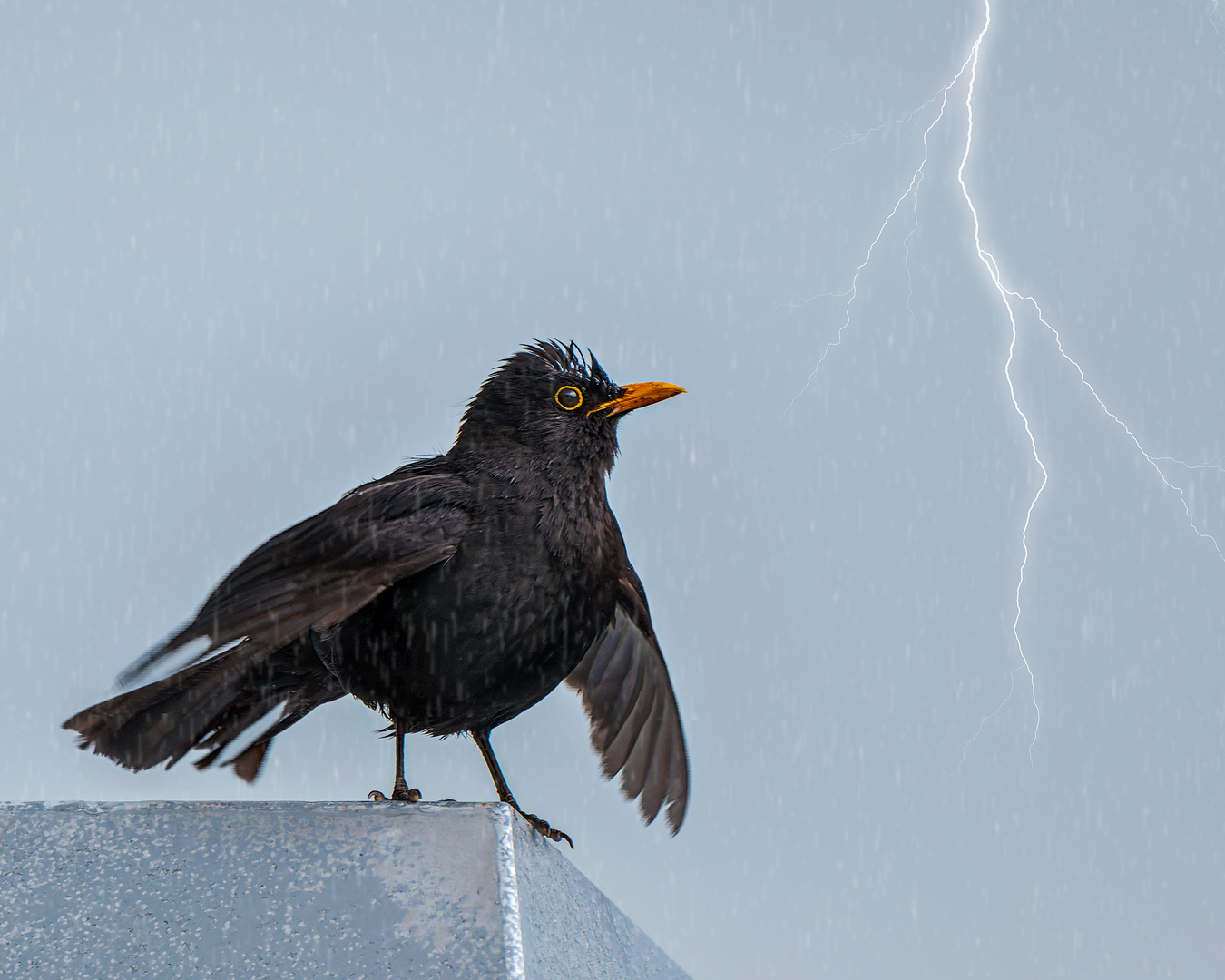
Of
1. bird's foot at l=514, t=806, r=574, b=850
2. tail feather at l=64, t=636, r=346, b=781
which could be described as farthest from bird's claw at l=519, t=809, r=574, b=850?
tail feather at l=64, t=636, r=346, b=781

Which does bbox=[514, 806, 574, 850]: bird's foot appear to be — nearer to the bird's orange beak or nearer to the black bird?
the black bird

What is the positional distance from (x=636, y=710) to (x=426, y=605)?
3.09 ft

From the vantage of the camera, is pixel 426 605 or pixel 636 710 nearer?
pixel 426 605

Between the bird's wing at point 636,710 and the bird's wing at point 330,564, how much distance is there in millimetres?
701

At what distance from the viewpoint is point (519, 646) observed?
105 inches

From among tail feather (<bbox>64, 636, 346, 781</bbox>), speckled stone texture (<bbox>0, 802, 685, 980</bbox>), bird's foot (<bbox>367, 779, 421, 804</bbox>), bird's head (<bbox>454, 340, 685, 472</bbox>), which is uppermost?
bird's head (<bbox>454, 340, 685, 472</bbox>)

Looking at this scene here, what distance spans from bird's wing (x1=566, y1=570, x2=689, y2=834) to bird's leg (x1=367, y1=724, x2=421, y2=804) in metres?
0.63

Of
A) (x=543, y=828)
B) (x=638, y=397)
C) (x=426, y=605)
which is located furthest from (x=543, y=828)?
(x=638, y=397)

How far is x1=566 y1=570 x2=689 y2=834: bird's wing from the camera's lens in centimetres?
335

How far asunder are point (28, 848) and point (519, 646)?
1001 mm

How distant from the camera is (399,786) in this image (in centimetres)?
284

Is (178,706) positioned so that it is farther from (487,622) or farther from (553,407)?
(553,407)

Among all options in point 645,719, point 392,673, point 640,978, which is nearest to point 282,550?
point 392,673

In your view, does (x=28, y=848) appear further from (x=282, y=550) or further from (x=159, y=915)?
(x=282, y=550)
